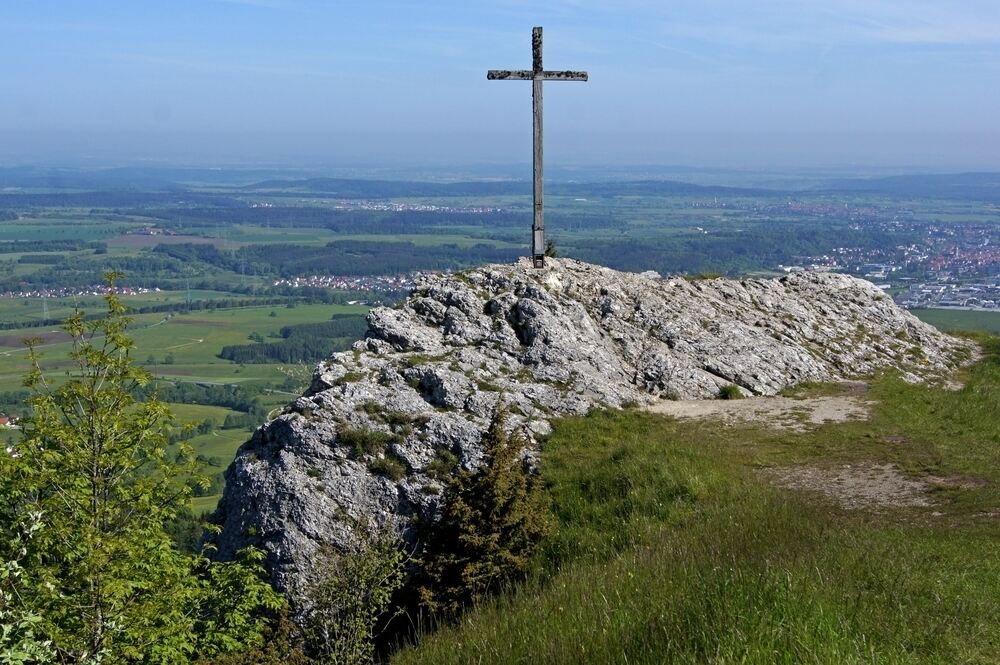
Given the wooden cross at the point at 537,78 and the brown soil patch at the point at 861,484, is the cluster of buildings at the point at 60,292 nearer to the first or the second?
the wooden cross at the point at 537,78

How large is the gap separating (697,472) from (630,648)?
8.14 meters

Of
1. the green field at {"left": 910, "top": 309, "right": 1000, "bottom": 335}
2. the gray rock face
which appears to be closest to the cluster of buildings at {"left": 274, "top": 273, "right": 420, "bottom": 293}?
the green field at {"left": 910, "top": 309, "right": 1000, "bottom": 335}

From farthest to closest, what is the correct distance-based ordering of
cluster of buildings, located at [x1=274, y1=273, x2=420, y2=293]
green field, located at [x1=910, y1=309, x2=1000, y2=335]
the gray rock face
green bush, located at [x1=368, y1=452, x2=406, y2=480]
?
cluster of buildings, located at [x1=274, y1=273, x2=420, y2=293] → green field, located at [x1=910, y1=309, x2=1000, y2=335] → green bush, located at [x1=368, y1=452, x2=406, y2=480] → the gray rock face

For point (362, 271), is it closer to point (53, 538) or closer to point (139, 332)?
point (139, 332)

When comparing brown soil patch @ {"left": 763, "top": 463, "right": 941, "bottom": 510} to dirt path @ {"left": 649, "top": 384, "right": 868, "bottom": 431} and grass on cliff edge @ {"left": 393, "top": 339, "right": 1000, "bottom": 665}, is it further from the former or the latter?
dirt path @ {"left": 649, "top": 384, "right": 868, "bottom": 431}

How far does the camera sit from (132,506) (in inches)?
400

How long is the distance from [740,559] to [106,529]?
7079mm

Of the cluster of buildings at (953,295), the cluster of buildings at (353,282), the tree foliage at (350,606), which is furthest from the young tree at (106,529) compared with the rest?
the cluster of buildings at (353,282)

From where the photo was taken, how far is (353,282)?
11962 cm

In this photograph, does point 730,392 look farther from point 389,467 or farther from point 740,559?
point 740,559

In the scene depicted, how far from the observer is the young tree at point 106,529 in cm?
909

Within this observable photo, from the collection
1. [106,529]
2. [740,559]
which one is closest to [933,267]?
[740,559]

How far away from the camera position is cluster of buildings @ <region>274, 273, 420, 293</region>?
111 metres

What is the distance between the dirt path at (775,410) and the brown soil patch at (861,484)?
2.50 m
